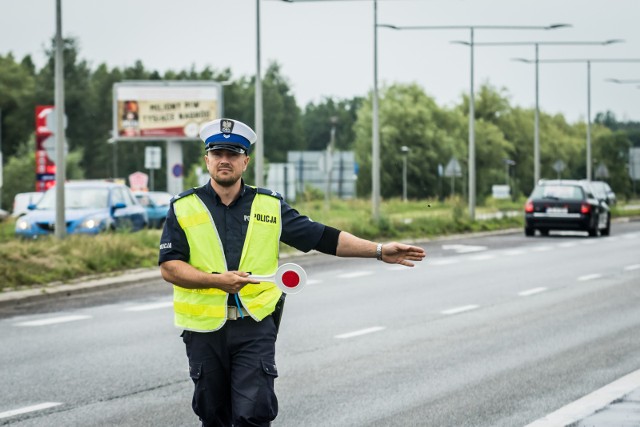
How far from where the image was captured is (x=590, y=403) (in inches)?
352

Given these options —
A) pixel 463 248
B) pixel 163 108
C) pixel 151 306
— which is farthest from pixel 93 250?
pixel 163 108

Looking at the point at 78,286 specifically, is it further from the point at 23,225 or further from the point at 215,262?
the point at 215,262

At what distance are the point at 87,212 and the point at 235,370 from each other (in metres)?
22.1

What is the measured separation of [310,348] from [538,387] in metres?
3.00

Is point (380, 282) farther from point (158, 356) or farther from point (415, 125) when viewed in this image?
point (415, 125)

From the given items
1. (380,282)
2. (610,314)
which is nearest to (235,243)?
(610,314)

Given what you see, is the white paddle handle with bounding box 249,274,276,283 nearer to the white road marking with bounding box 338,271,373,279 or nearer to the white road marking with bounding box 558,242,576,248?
the white road marking with bounding box 338,271,373,279

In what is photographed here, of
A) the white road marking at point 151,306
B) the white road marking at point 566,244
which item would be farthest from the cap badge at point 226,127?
the white road marking at point 566,244

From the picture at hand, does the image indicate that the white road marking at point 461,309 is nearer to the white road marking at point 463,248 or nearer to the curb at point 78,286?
the curb at point 78,286

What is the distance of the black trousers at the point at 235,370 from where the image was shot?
18.7ft

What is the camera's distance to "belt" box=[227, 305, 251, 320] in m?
5.76

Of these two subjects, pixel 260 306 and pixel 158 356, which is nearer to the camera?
pixel 260 306

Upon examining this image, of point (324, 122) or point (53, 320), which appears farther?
point (324, 122)

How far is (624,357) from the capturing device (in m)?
11.6
